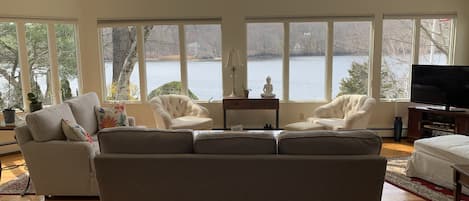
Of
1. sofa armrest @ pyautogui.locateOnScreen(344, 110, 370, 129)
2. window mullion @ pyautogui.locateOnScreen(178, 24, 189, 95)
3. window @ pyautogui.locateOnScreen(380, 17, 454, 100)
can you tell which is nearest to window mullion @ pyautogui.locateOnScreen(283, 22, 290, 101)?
sofa armrest @ pyautogui.locateOnScreen(344, 110, 370, 129)

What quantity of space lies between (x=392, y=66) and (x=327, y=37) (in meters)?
1.19

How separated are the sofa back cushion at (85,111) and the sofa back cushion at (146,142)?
6.27 ft

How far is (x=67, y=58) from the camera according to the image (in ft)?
19.6

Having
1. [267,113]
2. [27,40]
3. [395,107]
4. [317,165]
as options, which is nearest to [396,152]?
[395,107]

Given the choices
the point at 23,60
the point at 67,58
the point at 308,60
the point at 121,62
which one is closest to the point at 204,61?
the point at 121,62

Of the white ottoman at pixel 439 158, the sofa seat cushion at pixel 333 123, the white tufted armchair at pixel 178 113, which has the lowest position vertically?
the white ottoman at pixel 439 158

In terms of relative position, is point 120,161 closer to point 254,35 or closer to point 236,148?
point 236,148

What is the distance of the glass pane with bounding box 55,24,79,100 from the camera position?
5.88 m

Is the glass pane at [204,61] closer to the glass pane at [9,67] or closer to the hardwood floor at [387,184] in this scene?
the glass pane at [9,67]

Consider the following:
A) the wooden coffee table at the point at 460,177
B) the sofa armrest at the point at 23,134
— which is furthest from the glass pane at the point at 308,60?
the sofa armrest at the point at 23,134

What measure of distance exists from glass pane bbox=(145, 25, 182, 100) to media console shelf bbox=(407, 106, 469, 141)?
3.88m

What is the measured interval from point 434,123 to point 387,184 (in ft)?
6.71

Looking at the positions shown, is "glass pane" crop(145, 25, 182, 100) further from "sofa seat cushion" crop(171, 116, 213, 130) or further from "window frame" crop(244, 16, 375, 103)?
"window frame" crop(244, 16, 375, 103)

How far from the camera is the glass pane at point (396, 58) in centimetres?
591
